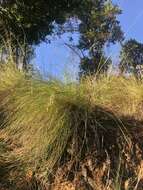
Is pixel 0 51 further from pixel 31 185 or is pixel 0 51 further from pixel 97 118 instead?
pixel 31 185

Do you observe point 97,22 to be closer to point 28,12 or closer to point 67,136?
point 28,12

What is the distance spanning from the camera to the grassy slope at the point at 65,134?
5.03m

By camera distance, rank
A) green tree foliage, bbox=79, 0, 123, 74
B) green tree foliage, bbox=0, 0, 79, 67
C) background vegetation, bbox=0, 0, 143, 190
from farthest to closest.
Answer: green tree foliage, bbox=79, 0, 123, 74 < green tree foliage, bbox=0, 0, 79, 67 < background vegetation, bbox=0, 0, 143, 190

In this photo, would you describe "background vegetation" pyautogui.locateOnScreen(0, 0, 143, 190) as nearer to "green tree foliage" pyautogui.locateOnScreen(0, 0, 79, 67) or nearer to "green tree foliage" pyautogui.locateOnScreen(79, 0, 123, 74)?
"green tree foliage" pyautogui.locateOnScreen(0, 0, 79, 67)

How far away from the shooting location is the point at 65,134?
5078mm

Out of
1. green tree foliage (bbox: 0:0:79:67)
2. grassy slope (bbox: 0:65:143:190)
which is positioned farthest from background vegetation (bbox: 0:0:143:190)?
green tree foliage (bbox: 0:0:79:67)

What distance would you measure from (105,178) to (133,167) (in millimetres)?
297

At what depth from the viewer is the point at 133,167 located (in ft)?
17.0

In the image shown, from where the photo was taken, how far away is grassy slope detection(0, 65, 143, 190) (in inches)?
198

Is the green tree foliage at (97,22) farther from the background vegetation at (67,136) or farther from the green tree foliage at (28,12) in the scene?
the background vegetation at (67,136)

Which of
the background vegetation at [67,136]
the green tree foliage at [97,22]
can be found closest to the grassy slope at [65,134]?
the background vegetation at [67,136]

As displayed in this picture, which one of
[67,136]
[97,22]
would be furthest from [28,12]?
[97,22]

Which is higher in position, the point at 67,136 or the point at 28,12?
the point at 28,12

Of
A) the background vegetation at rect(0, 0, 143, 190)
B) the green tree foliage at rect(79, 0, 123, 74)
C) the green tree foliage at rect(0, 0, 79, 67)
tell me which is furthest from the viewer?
the green tree foliage at rect(79, 0, 123, 74)
